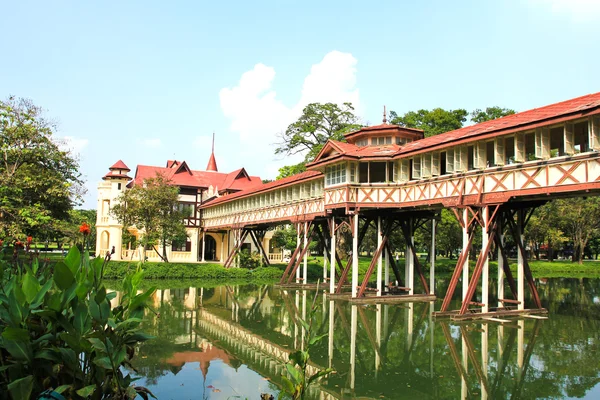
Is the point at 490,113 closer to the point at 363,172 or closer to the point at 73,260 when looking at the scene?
the point at 363,172

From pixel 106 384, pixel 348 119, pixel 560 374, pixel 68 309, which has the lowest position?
pixel 560 374


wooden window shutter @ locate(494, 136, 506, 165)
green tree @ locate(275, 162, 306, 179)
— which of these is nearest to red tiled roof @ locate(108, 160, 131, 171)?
green tree @ locate(275, 162, 306, 179)

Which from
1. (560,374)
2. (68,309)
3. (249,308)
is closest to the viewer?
(68,309)

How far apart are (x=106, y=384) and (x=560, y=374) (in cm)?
857

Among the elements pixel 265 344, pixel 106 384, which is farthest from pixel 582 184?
pixel 106 384

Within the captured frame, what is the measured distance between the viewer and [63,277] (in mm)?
4664

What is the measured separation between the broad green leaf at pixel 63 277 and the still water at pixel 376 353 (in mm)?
2449

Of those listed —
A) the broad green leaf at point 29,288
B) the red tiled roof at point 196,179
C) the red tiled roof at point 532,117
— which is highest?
the red tiled roof at point 196,179

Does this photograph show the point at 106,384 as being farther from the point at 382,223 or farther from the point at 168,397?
the point at 382,223

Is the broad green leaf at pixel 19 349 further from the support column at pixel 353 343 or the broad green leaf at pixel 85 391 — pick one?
the support column at pixel 353 343

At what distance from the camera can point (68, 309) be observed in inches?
193

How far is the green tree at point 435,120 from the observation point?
3956 centimetres

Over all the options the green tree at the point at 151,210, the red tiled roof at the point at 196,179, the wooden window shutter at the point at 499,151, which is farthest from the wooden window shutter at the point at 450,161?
the red tiled roof at the point at 196,179

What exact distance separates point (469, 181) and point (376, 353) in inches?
315
